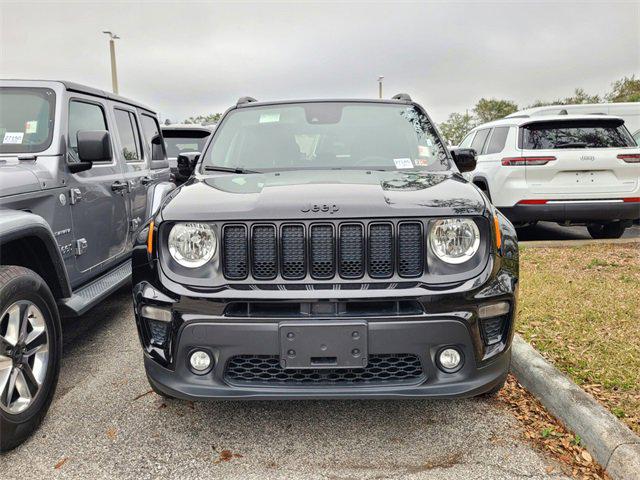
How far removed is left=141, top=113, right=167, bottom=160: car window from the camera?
18.6 ft

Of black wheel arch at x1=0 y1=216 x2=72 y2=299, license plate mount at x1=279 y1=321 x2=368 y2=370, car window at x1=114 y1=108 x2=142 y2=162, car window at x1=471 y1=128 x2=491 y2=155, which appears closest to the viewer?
license plate mount at x1=279 y1=321 x2=368 y2=370

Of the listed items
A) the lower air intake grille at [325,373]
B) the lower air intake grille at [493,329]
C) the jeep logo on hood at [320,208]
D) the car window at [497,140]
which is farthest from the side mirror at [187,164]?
the car window at [497,140]

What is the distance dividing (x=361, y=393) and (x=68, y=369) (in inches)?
90.8

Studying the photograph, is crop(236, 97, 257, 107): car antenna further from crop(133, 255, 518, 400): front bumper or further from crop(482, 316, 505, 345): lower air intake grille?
crop(482, 316, 505, 345): lower air intake grille

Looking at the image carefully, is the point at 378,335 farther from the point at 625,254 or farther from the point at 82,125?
the point at 625,254

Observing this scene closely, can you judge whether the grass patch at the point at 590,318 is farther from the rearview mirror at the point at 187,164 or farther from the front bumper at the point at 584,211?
the rearview mirror at the point at 187,164

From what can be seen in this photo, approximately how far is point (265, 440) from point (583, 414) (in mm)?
1599

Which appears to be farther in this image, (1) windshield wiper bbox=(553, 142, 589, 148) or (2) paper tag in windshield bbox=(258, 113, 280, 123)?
(1) windshield wiper bbox=(553, 142, 589, 148)

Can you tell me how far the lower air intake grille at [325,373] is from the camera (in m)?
2.38

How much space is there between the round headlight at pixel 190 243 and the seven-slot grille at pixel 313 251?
103 millimetres

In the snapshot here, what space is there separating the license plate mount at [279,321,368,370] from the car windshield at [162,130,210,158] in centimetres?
Answer: 723

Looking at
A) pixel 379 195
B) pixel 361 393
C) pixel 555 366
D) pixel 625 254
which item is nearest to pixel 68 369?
pixel 361 393

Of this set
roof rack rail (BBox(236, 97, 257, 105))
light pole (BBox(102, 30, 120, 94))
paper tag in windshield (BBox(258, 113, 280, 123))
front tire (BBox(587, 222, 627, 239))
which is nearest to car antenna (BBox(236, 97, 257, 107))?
roof rack rail (BBox(236, 97, 257, 105))

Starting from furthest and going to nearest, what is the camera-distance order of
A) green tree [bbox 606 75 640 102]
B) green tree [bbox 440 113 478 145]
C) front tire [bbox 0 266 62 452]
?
green tree [bbox 440 113 478 145] → green tree [bbox 606 75 640 102] → front tire [bbox 0 266 62 452]
